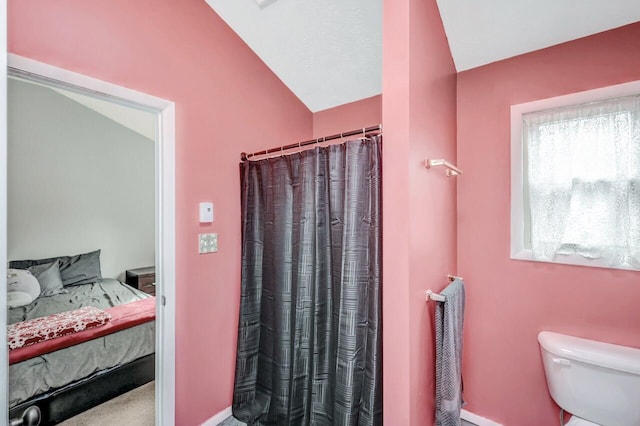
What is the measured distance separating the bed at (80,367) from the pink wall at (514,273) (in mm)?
2332

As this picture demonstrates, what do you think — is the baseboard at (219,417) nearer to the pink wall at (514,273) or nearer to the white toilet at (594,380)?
the pink wall at (514,273)

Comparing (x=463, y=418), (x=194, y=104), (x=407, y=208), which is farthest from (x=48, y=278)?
(x=463, y=418)

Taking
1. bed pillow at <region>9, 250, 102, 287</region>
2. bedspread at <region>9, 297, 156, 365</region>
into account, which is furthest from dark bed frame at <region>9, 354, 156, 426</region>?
bed pillow at <region>9, 250, 102, 287</region>

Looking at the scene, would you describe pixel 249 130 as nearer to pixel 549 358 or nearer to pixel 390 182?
pixel 390 182

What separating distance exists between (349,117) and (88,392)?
2655mm

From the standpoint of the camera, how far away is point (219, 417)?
174 cm

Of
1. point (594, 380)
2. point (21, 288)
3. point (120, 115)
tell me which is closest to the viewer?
point (594, 380)

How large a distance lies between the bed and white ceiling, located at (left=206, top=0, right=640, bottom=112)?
7.28 ft

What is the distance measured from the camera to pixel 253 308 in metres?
1.82

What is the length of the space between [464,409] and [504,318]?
0.68m

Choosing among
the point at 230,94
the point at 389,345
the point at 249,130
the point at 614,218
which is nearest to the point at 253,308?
the point at 389,345

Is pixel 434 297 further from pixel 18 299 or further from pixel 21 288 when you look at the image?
pixel 21 288

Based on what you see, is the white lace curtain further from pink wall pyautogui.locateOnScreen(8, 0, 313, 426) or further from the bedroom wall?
the bedroom wall

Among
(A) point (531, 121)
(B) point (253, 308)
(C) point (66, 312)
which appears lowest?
(C) point (66, 312)
